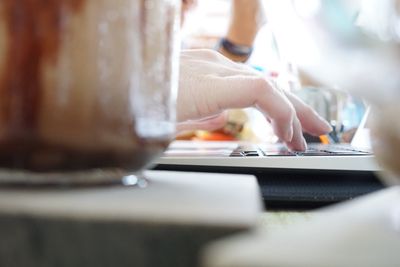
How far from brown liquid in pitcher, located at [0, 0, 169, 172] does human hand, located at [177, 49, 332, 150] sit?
329 millimetres

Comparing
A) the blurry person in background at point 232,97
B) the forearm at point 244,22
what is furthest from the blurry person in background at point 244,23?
the blurry person in background at point 232,97

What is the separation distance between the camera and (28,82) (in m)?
0.26

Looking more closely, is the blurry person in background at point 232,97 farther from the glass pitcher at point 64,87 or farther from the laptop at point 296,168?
the glass pitcher at point 64,87

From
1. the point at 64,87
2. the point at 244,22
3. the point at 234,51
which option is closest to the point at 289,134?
the point at 64,87

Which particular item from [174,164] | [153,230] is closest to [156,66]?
[153,230]

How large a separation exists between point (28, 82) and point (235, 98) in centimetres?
35

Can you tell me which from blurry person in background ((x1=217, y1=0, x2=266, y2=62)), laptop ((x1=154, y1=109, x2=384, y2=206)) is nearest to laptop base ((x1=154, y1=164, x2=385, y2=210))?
laptop ((x1=154, y1=109, x2=384, y2=206))

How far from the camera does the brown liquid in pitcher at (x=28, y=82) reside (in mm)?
257

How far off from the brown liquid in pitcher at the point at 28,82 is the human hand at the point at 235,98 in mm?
329

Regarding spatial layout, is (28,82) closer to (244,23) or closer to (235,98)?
(235,98)

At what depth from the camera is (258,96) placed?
57 centimetres

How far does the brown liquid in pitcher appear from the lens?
26 centimetres

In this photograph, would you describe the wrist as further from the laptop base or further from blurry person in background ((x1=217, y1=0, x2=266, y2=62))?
the laptop base

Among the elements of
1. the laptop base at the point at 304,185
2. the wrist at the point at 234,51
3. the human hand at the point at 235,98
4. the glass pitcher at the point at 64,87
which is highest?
the glass pitcher at the point at 64,87
